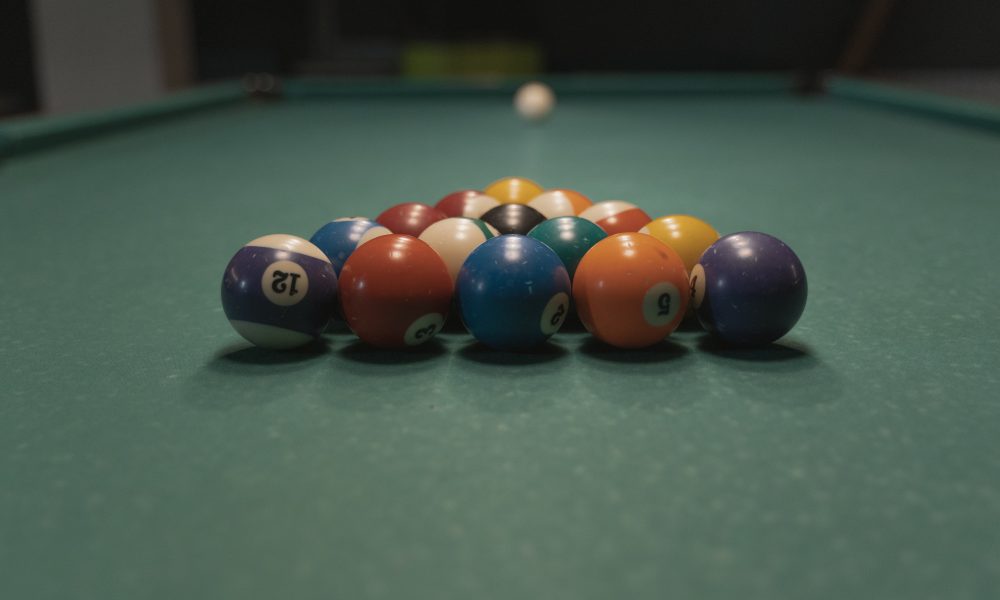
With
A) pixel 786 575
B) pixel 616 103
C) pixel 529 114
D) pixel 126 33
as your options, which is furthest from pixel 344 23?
pixel 786 575

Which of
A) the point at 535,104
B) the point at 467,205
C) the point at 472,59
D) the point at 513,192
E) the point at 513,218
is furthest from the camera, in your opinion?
the point at 472,59

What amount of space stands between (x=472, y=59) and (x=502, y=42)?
46cm

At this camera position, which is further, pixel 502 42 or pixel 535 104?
pixel 502 42

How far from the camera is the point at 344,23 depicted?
1414cm

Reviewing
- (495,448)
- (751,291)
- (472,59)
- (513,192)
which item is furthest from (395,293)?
(472,59)

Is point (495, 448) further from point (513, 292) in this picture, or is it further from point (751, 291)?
point (751, 291)

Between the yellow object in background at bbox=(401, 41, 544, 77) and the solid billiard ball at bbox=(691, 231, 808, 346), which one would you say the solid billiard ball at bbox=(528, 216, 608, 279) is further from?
the yellow object in background at bbox=(401, 41, 544, 77)

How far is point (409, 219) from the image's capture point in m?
2.19

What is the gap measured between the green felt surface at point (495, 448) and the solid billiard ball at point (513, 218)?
0.39m

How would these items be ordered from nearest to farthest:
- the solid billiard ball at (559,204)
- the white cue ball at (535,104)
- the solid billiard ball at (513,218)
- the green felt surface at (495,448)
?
1. the green felt surface at (495,448)
2. the solid billiard ball at (513,218)
3. the solid billiard ball at (559,204)
4. the white cue ball at (535,104)

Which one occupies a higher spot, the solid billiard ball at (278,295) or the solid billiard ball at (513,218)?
the solid billiard ball at (513,218)

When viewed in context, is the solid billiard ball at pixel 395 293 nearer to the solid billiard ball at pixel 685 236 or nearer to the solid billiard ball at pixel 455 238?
the solid billiard ball at pixel 455 238

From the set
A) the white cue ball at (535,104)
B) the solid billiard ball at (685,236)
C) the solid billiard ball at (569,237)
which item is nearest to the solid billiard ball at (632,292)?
the solid billiard ball at (569,237)

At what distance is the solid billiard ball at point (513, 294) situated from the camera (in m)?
1.68
